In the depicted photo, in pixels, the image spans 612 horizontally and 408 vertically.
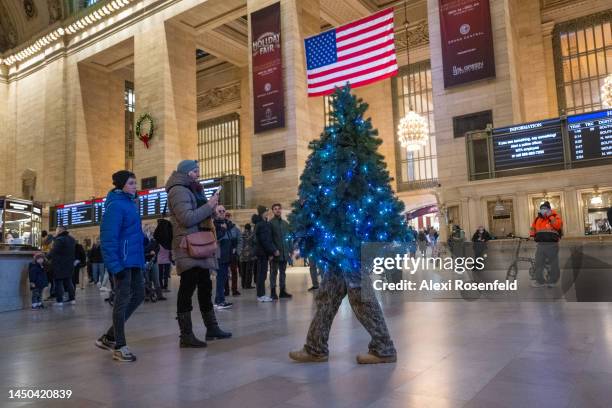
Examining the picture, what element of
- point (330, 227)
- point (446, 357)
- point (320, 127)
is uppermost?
point (320, 127)

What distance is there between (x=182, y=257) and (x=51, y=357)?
1.31m

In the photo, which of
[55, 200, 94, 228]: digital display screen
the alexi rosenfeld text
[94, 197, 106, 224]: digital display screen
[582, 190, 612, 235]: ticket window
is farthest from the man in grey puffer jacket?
[55, 200, 94, 228]: digital display screen

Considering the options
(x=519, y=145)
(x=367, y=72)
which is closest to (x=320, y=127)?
(x=367, y=72)

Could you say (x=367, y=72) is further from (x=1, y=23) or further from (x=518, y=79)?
(x=1, y=23)

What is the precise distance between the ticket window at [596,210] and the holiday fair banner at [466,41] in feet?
16.9

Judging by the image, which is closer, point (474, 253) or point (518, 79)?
point (474, 253)

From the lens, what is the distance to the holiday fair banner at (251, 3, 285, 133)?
18344 millimetres

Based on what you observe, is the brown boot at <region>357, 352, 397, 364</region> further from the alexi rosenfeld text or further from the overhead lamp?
the overhead lamp

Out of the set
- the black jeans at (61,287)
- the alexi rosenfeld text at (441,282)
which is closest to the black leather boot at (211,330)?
the alexi rosenfeld text at (441,282)

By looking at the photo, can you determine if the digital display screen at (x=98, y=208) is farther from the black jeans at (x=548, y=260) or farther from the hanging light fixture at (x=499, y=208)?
the black jeans at (x=548, y=260)

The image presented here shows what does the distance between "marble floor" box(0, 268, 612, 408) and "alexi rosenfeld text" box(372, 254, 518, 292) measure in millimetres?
324

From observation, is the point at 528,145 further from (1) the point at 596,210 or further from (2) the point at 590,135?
(1) the point at 596,210

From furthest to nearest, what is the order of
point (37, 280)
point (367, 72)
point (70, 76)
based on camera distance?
point (70, 76) → point (367, 72) → point (37, 280)

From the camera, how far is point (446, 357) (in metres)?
3.25
